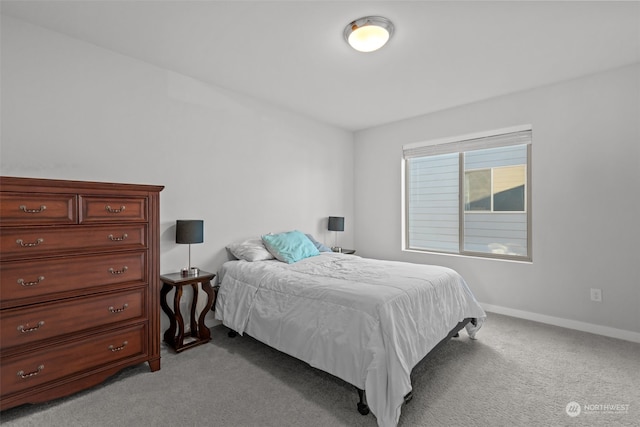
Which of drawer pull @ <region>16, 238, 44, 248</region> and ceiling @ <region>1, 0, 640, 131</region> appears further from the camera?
ceiling @ <region>1, 0, 640, 131</region>

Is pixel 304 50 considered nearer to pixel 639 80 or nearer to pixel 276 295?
pixel 276 295

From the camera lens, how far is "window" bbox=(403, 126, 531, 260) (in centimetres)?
373

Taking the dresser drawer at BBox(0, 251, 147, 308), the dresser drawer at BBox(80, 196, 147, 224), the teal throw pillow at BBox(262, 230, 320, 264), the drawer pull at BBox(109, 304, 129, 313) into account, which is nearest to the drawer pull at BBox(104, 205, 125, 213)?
the dresser drawer at BBox(80, 196, 147, 224)

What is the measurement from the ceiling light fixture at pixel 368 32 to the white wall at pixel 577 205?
2.08 meters

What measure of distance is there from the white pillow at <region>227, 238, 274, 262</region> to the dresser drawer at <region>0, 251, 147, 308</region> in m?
1.07

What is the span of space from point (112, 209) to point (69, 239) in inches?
12.2

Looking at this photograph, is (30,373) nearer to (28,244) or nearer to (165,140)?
(28,244)

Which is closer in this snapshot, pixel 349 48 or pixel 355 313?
pixel 355 313

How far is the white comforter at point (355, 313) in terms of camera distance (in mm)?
1815

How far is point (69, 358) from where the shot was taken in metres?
1.99

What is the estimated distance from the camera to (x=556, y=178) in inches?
131

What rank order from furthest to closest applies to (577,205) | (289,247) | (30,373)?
(289,247), (577,205), (30,373)

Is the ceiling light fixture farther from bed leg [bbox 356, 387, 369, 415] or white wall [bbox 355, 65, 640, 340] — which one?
bed leg [bbox 356, 387, 369, 415]

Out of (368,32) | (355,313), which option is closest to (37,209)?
(355,313)
